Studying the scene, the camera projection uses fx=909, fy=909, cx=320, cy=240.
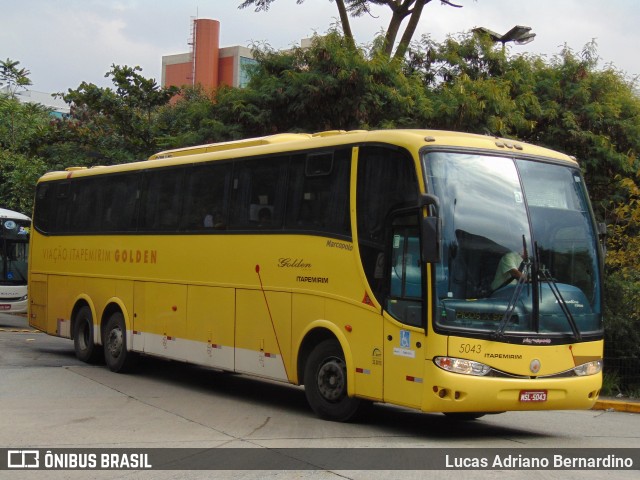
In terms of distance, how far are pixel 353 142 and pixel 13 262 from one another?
19959mm

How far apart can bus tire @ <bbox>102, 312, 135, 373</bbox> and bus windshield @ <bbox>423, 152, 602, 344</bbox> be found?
8.20m

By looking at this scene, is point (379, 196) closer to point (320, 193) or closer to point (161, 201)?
point (320, 193)

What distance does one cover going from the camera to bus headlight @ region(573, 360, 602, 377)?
1021 centimetres

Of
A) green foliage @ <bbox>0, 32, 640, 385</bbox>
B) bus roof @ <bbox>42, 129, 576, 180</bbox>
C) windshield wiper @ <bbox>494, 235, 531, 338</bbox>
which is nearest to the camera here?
windshield wiper @ <bbox>494, 235, 531, 338</bbox>

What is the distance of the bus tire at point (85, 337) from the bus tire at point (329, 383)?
23.2 feet

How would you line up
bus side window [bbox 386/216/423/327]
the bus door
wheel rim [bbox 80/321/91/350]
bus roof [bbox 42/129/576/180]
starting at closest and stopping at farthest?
1. the bus door
2. bus side window [bbox 386/216/423/327]
3. bus roof [bbox 42/129/576/180]
4. wheel rim [bbox 80/321/91/350]

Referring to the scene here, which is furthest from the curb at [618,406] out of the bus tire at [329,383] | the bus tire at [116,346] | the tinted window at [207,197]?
the bus tire at [116,346]

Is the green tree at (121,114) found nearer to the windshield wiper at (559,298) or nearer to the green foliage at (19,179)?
the green foliage at (19,179)

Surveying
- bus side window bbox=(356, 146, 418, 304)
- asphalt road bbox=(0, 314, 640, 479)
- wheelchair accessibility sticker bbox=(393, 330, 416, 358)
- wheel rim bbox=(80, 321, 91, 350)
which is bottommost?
asphalt road bbox=(0, 314, 640, 479)

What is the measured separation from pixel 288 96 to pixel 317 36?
151 cm

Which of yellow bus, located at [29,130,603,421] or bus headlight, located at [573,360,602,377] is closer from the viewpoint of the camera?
yellow bus, located at [29,130,603,421]

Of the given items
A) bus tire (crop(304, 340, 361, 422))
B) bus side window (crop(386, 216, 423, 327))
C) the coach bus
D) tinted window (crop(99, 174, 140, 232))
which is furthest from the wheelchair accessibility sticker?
the coach bus

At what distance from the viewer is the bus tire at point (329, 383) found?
35.8 ft

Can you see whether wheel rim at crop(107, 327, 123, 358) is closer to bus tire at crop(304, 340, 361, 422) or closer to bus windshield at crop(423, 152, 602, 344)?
bus tire at crop(304, 340, 361, 422)
